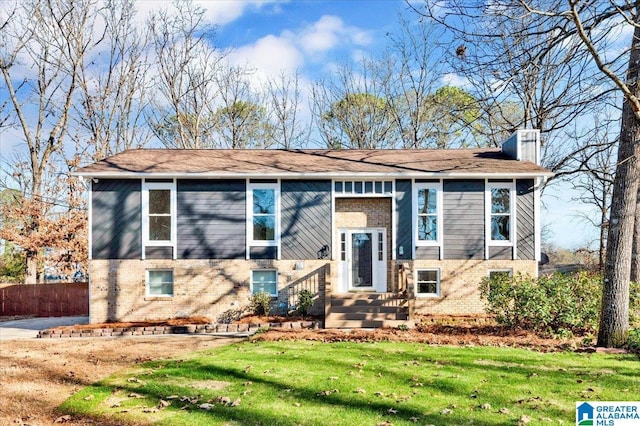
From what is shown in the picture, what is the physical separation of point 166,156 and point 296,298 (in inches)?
272

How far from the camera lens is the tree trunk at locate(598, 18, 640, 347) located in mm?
9547

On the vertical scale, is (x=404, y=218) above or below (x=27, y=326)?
above

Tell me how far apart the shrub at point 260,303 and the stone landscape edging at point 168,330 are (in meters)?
1.28

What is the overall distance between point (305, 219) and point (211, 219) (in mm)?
2996

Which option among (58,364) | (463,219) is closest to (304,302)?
(463,219)

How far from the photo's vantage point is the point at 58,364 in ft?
29.9

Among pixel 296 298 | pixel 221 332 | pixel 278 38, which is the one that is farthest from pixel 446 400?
pixel 278 38

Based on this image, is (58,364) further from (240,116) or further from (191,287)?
(240,116)

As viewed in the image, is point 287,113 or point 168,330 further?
point 287,113

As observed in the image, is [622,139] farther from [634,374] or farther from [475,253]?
[475,253]

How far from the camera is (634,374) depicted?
24.6 feet

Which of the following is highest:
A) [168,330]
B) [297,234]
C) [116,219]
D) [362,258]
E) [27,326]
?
[116,219]

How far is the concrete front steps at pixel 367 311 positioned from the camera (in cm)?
1341

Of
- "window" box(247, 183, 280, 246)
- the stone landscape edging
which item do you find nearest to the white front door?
"window" box(247, 183, 280, 246)
